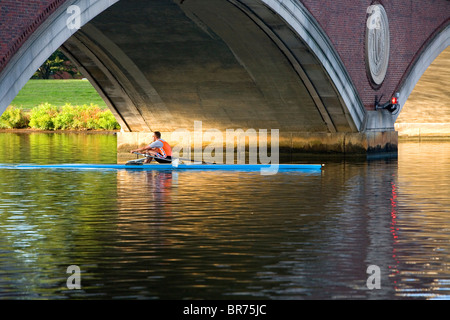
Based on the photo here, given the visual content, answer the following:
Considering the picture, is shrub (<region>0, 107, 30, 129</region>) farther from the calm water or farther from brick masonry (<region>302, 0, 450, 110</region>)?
the calm water

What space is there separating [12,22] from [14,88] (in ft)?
3.80

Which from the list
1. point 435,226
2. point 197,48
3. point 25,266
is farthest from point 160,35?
point 25,266

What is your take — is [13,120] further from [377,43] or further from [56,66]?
[377,43]

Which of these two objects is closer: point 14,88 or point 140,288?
point 140,288

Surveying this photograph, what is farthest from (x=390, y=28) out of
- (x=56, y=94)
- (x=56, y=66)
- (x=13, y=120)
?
(x=56, y=66)

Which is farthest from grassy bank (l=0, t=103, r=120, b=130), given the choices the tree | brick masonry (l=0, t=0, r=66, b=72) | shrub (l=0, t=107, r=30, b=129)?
brick masonry (l=0, t=0, r=66, b=72)

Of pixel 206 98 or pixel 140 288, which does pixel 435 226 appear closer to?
pixel 140 288

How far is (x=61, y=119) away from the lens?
206 ft

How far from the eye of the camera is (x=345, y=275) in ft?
31.4

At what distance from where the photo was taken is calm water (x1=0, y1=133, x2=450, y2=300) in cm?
909

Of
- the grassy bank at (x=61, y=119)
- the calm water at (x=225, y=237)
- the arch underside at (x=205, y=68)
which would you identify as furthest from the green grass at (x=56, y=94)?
the calm water at (x=225, y=237)

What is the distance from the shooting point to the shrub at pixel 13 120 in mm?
63562

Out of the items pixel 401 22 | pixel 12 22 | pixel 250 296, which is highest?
pixel 401 22

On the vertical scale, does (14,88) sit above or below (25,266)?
above
